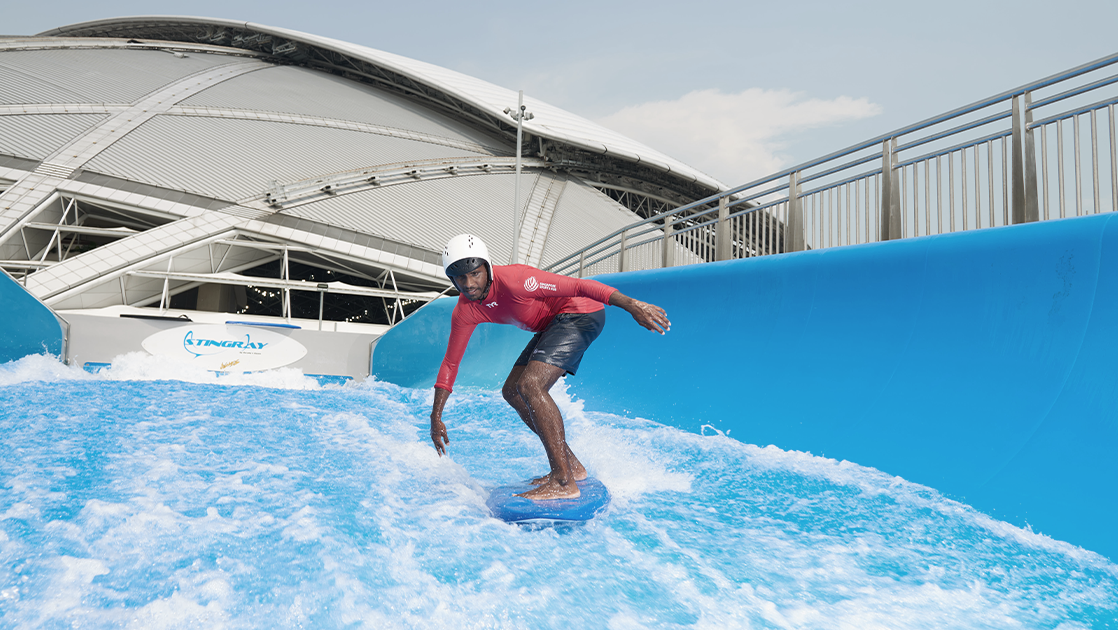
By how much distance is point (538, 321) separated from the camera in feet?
13.7

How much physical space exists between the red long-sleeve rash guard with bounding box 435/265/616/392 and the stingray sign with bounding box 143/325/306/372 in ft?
28.4

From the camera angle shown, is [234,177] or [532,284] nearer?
[532,284]

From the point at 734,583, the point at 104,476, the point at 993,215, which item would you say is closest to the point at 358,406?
A: the point at 104,476

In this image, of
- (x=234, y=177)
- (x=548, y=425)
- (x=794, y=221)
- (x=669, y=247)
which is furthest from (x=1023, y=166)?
(x=234, y=177)

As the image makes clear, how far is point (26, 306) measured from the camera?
9.48 m

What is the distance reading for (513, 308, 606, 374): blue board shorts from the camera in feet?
12.9

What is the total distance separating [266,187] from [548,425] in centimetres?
1893

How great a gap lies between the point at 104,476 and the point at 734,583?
4248mm

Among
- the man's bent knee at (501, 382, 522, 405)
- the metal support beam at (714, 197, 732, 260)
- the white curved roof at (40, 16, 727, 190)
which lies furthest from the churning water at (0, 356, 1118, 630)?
the white curved roof at (40, 16, 727, 190)

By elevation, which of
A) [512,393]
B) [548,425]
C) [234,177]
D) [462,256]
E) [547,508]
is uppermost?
[234,177]

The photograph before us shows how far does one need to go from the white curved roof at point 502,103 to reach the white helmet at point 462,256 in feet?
81.7

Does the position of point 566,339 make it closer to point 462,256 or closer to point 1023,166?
point 462,256

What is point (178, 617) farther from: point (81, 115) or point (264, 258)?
point (81, 115)

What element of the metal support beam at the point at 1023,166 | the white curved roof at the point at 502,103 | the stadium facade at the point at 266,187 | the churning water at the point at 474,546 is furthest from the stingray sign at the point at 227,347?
the white curved roof at the point at 502,103
